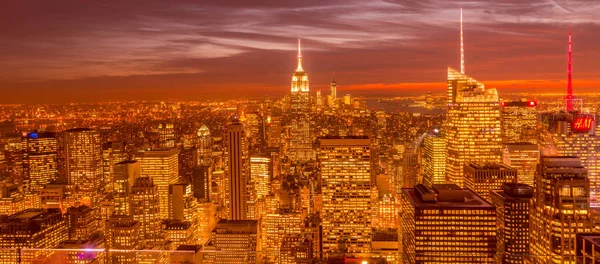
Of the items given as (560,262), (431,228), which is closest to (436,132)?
(431,228)

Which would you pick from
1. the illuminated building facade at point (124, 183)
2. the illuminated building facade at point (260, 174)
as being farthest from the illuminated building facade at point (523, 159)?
the illuminated building facade at point (124, 183)

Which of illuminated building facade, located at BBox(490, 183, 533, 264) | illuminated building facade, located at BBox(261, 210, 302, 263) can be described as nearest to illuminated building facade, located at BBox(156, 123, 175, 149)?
illuminated building facade, located at BBox(261, 210, 302, 263)

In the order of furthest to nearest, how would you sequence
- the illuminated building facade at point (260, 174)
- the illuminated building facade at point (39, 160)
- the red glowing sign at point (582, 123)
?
the illuminated building facade at point (260, 174), the illuminated building facade at point (39, 160), the red glowing sign at point (582, 123)

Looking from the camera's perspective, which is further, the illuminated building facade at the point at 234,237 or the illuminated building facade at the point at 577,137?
the illuminated building facade at the point at 234,237

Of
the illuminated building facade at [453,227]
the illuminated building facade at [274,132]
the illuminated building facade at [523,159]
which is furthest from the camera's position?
the illuminated building facade at [274,132]

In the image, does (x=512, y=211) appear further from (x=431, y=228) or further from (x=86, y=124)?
(x=86, y=124)

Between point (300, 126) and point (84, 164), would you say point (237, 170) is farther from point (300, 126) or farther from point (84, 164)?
point (84, 164)

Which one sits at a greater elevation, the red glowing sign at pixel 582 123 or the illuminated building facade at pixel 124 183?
the red glowing sign at pixel 582 123

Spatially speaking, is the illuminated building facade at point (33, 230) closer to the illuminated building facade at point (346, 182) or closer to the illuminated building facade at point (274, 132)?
the illuminated building facade at point (346, 182)
